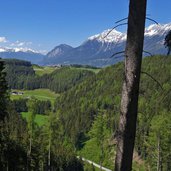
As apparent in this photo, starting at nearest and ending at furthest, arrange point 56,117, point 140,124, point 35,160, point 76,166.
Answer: point 56,117, point 35,160, point 76,166, point 140,124

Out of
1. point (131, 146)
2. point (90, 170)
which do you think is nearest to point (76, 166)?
point (90, 170)

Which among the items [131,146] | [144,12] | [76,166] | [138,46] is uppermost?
[144,12]

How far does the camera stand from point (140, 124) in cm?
12975

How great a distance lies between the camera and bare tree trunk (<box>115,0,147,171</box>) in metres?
8.31

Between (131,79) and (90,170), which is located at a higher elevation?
(131,79)

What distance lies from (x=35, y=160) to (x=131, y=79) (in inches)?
2766

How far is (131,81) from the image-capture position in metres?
8.34

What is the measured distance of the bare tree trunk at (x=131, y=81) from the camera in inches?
327

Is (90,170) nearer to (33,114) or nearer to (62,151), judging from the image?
(62,151)

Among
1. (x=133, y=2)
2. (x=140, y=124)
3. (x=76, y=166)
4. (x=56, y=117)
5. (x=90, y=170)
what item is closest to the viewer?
(x=133, y=2)

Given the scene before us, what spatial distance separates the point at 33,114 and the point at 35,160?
40.9 feet

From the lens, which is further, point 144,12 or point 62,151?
point 62,151

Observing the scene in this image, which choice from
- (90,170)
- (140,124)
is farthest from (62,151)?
(140,124)

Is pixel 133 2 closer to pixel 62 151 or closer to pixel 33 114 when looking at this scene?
pixel 33 114
